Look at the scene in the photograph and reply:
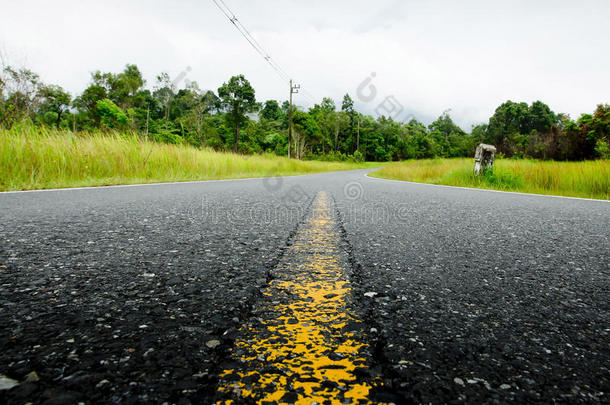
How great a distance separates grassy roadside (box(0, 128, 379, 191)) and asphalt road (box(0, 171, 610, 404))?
447cm

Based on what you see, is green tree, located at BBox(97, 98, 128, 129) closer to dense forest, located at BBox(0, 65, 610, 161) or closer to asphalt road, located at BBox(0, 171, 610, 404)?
dense forest, located at BBox(0, 65, 610, 161)

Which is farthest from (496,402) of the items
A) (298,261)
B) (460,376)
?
(298,261)

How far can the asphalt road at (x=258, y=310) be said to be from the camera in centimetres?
71

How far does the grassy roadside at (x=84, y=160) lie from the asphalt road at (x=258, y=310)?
176 inches

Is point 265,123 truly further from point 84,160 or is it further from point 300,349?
point 300,349

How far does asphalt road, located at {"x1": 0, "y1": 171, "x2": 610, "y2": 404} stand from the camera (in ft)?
2.35

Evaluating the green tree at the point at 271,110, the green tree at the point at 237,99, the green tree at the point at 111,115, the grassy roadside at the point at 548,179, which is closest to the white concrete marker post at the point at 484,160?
the grassy roadside at the point at 548,179

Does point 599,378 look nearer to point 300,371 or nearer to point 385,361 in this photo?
point 385,361

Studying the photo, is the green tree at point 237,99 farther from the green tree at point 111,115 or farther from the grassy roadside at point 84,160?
the grassy roadside at point 84,160

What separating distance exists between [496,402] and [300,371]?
1.36ft

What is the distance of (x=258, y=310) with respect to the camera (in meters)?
1.10

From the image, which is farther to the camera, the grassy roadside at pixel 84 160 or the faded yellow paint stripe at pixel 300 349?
the grassy roadside at pixel 84 160

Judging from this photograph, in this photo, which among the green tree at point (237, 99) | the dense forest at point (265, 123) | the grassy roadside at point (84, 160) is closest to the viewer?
the grassy roadside at point (84, 160)

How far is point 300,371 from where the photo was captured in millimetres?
757
